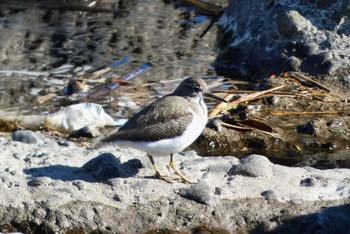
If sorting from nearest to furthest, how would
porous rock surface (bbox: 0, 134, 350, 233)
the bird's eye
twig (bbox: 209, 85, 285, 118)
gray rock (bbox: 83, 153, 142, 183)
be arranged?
porous rock surface (bbox: 0, 134, 350, 233)
gray rock (bbox: 83, 153, 142, 183)
the bird's eye
twig (bbox: 209, 85, 285, 118)

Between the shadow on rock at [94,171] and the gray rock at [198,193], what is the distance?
0.51 m

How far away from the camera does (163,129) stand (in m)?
6.38

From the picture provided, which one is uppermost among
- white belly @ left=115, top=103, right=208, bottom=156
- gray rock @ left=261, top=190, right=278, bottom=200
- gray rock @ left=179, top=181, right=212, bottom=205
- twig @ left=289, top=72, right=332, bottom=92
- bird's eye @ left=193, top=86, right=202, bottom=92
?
bird's eye @ left=193, top=86, right=202, bottom=92

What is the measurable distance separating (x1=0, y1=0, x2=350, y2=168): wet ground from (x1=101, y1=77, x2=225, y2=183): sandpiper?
1.38m

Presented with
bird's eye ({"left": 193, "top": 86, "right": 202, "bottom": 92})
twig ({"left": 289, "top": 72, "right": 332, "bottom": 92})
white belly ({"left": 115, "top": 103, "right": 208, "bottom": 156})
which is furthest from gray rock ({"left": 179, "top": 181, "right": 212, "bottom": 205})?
twig ({"left": 289, "top": 72, "right": 332, "bottom": 92})

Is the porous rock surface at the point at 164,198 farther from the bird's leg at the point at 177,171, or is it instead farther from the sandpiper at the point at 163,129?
the sandpiper at the point at 163,129

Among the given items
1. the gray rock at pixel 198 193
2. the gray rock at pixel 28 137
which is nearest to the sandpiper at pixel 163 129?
the gray rock at pixel 198 193

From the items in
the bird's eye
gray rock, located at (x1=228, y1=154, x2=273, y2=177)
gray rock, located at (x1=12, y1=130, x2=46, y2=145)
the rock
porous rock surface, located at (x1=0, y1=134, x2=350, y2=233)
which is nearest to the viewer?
porous rock surface, located at (x1=0, y1=134, x2=350, y2=233)

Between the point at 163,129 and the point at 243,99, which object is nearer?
the point at 163,129

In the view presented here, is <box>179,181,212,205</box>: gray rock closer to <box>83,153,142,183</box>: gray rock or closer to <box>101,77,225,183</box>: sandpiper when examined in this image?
<box>101,77,225,183</box>: sandpiper

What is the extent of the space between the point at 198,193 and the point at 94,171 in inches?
33.5

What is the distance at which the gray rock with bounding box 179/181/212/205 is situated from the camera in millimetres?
6281

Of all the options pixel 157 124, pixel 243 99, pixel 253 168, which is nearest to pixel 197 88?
pixel 157 124

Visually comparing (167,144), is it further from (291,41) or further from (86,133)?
(291,41)
